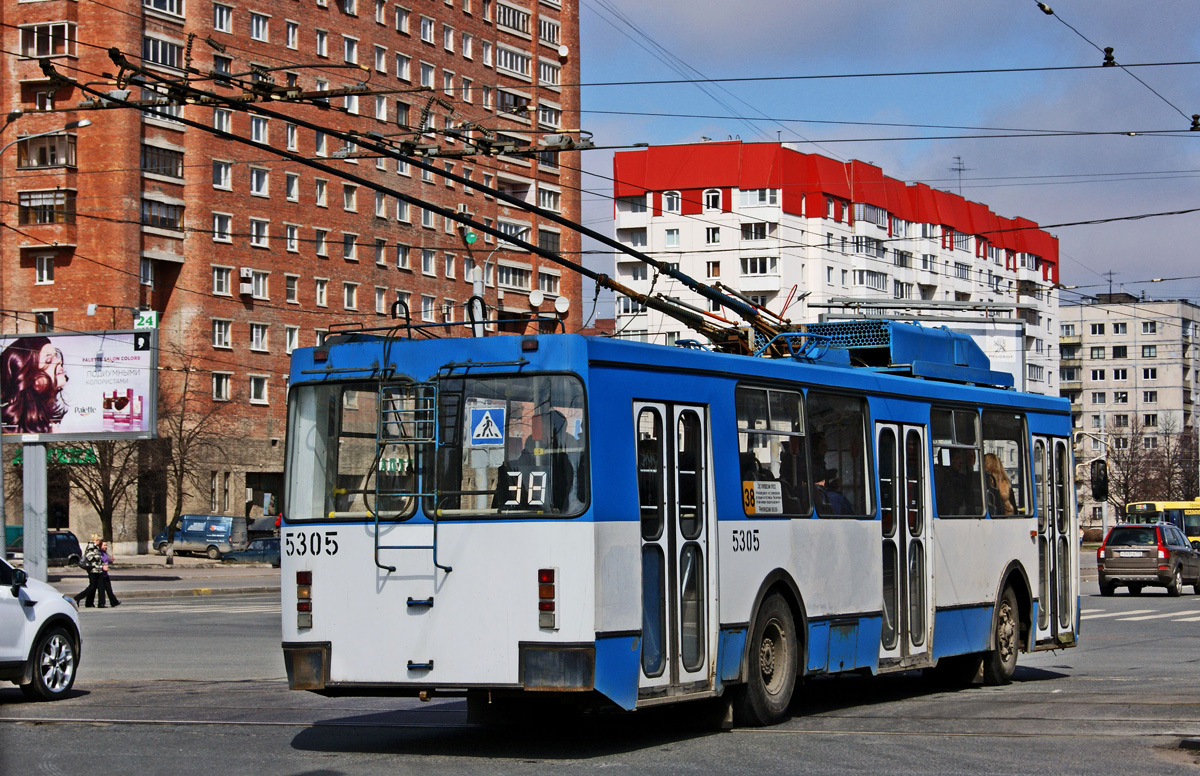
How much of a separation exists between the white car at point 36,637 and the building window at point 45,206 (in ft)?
183

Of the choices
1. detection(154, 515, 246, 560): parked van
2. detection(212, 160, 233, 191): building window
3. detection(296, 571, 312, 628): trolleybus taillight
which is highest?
detection(212, 160, 233, 191): building window

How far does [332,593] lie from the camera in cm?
1079

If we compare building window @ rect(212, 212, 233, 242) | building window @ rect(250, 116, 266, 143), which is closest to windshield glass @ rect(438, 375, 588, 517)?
building window @ rect(212, 212, 233, 242)

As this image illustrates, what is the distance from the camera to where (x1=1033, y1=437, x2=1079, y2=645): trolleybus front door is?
54.9 ft

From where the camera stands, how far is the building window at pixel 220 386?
241 feet

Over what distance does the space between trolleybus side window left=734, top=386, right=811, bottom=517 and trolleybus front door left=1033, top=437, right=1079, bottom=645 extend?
494 cm

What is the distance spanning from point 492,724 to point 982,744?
364 centimetres

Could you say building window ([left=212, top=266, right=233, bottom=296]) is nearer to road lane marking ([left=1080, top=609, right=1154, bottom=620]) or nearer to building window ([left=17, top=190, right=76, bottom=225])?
building window ([left=17, top=190, right=76, bottom=225])

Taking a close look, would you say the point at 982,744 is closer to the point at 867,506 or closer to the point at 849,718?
the point at 849,718

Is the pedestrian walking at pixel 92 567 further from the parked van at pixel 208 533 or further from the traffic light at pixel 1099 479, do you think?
the parked van at pixel 208 533

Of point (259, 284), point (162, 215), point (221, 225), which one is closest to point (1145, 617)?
point (162, 215)

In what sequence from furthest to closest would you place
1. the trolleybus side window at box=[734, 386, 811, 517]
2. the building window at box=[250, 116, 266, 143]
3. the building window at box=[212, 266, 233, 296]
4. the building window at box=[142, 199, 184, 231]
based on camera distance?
the building window at box=[250, 116, 266, 143]
the building window at box=[212, 266, 233, 296]
the building window at box=[142, 199, 184, 231]
the trolleybus side window at box=[734, 386, 811, 517]

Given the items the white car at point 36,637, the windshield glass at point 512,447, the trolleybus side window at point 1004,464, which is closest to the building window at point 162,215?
the white car at point 36,637

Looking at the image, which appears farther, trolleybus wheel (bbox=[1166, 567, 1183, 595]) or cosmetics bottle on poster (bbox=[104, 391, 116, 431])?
cosmetics bottle on poster (bbox=[104, 391, 116, 431])
